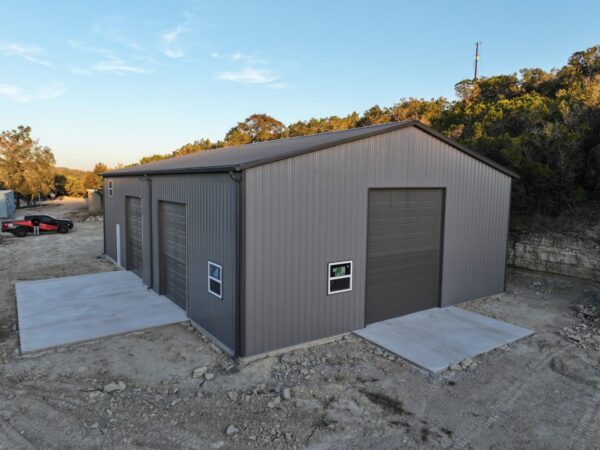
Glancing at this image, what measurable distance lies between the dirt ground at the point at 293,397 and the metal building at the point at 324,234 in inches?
33.8

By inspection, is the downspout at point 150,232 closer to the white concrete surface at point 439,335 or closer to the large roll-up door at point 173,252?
the large roll-up door at point 173,252

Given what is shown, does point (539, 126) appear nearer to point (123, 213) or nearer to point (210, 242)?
point (210, 242)

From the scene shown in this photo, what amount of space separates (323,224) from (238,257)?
1788mm

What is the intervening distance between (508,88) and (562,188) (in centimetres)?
1397

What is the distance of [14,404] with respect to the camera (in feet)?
18.6

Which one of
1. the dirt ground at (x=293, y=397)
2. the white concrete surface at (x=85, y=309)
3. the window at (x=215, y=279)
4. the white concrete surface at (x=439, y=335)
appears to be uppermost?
the window at (x=215, y=279)

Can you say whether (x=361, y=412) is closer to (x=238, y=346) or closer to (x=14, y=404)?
(x=238, y=346)

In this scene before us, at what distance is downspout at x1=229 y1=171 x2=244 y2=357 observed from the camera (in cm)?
683

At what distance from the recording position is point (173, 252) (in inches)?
406

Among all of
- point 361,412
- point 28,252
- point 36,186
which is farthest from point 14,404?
point 36,186

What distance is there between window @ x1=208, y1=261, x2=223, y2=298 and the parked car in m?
18.8

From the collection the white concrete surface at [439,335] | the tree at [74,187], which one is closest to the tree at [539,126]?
the white concrete surface at [439,335]

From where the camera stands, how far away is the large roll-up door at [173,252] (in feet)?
31.7

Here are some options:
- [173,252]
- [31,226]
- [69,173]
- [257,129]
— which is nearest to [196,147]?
[257,129]
